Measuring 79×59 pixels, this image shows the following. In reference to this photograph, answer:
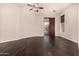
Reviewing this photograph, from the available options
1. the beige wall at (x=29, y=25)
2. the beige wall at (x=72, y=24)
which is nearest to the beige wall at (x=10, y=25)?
the beige wall at (x=29, y=25)

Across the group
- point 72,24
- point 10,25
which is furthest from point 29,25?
point 72,24

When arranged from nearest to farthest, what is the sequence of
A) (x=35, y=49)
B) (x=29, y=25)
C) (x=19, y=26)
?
(x=35, y=49)
(x=19, y=26)
(x=29, y=25)

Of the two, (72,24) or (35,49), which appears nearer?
(35,49)

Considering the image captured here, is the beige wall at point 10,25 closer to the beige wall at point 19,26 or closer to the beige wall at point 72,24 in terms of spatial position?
the beige wall at point 19,26

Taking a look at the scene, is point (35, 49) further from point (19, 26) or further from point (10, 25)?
point (10, 25)

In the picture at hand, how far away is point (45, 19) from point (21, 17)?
0.65 meters

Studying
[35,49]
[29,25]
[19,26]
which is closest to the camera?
[35,49]

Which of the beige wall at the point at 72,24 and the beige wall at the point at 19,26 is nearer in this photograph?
the beige wall at the point at 72,24

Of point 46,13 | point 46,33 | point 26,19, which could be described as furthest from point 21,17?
point 46,33

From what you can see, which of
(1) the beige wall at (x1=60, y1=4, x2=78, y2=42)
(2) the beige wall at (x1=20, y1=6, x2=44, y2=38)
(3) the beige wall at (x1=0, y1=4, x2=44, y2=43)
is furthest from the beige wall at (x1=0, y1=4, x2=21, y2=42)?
(1) the beige wall at (x1=60, y1=4, x2=78, y2=42)

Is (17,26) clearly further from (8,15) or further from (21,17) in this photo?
(8,15)

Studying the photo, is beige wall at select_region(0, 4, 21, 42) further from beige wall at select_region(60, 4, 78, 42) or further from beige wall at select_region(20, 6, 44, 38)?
beige wall at select_region(60, 4, 78, 42)

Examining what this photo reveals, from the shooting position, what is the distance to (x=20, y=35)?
7.89 feet

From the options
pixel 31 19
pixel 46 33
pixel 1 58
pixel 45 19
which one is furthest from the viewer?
pixel 31 19
